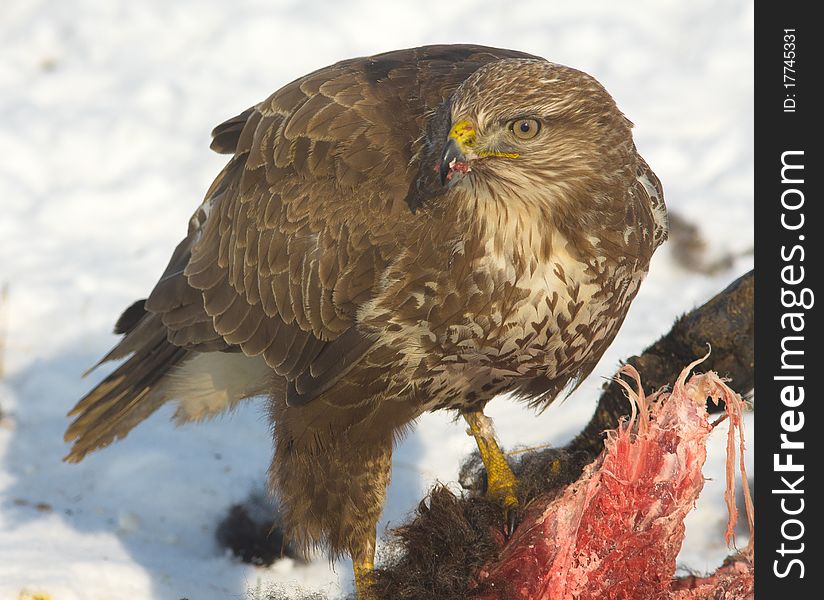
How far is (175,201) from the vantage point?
7480 millimetres

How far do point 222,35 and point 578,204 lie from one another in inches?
232

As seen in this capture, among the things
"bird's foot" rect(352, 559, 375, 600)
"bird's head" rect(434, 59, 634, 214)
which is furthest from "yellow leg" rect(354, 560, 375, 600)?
"bird's head" rect(434, 59, 634, 214)

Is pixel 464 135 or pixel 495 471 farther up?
pixel 464 135

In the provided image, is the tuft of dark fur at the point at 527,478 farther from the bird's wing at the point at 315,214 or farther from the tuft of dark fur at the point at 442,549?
the bird's wing at the point at 315,214

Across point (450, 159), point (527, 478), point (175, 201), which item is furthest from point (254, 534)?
point (175, 201)

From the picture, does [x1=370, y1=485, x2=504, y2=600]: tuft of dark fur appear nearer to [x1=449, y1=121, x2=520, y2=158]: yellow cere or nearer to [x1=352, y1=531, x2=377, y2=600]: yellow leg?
[x1=352, y1=531, x2=377, y2=600]: yellow leg

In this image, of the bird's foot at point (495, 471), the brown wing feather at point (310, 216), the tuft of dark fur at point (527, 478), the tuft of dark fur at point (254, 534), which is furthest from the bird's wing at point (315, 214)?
the tuft of dark fur at point (254, 534)

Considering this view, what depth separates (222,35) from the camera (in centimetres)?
879

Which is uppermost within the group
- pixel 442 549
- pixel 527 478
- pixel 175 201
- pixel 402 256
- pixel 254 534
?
pixel 175 201

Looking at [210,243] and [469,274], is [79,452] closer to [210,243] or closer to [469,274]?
[210,243]

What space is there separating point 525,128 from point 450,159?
244 mm

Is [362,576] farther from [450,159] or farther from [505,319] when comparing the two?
[450,159]
